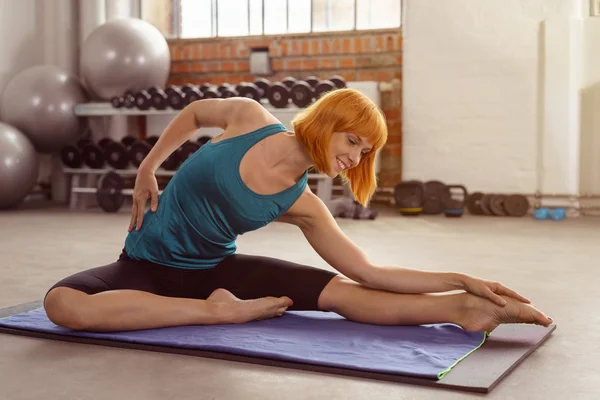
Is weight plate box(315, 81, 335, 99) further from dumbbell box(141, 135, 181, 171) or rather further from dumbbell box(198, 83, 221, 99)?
dumbbell box(141, 135, 181, 171)

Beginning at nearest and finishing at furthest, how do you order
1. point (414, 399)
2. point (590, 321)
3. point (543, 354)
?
point (414, 399)
point (543, 354)
point (590, 321)

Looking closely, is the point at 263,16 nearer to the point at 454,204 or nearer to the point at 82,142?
the point at 82,142

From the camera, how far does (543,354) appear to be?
2162 mm

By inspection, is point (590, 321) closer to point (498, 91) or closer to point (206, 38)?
point (498, 91)

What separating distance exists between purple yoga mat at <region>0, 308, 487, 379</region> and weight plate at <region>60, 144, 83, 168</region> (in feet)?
14.3

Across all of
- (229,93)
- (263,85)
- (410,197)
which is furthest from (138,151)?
(410,197)

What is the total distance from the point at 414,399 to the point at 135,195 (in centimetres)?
110

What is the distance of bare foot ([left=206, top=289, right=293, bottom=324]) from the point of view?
2.36 m

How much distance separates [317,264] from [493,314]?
165 centimetres

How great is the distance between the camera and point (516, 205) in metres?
6.10

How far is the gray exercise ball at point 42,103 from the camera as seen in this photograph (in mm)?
6617

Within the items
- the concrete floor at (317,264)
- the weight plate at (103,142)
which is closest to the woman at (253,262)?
the concrete floor at (317,264)


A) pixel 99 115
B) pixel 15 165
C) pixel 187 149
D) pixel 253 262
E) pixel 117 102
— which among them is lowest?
pixel 253 262

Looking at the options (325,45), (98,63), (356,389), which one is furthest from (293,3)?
(356,389)
